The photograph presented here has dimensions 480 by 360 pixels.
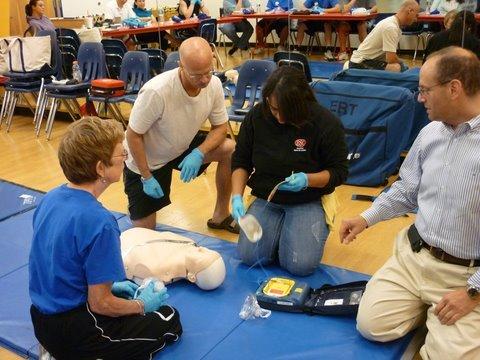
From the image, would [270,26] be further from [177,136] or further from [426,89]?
[426,89]

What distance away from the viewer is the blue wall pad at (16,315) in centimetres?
217

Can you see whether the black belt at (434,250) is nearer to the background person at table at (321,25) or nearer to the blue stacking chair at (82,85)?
the blue stacking chair at (82,85)

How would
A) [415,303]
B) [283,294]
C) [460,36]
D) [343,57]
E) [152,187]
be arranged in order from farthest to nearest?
[343,57], [460,36], [152,187], [283,294], [415,303]

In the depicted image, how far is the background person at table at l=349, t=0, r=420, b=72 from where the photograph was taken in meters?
4.84

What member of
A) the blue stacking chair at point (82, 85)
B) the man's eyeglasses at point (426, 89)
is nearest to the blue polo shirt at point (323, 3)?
the blue stacking chair at point (82, 85)

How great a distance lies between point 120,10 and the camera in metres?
7.89

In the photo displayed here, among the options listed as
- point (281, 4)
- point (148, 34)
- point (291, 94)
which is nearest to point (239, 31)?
point (281, 4)

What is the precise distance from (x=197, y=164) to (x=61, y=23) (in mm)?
5507

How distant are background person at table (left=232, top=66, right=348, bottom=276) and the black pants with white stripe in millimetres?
769

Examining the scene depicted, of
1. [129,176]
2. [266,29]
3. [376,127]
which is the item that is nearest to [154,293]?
[129,176]

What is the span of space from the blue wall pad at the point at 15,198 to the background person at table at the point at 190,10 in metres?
4.21

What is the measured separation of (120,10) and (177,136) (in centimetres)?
562

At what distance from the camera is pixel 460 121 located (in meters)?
1.86

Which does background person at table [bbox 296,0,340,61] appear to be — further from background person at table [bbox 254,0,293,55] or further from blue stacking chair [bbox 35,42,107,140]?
blue stacking chair [bbox 35,42,107,140]
